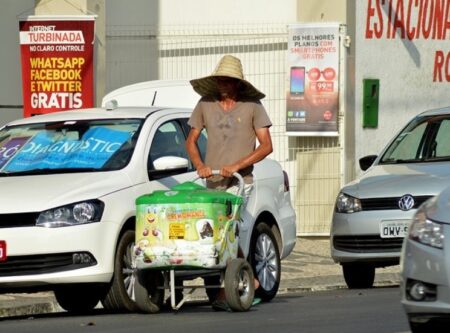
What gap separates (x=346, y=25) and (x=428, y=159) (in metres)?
7.92

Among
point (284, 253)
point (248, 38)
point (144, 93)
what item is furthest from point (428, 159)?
point (248, 38)

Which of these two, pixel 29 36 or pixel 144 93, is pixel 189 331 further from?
pixel 29 36

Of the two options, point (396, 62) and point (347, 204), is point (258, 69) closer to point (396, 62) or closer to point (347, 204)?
point (396, 62)

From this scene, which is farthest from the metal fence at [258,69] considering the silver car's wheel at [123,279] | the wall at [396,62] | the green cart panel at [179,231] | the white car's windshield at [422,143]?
the green cart panel at [179,231]

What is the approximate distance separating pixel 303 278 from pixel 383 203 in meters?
2.79

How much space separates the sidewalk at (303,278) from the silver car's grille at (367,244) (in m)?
0.87

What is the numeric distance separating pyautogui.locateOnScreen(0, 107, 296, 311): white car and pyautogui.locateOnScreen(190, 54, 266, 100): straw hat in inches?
19.6

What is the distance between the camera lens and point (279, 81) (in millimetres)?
23188

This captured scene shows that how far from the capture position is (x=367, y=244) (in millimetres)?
14992

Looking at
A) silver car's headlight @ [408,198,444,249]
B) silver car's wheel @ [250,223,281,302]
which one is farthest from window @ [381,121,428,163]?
silver car's headlight @ [408,198,444,249]

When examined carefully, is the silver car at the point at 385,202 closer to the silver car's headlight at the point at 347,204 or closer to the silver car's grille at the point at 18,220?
the silver car's headlight at the point at 347,204

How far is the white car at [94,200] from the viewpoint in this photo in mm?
11867

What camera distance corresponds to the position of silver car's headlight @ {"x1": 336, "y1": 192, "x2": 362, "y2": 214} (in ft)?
49.4

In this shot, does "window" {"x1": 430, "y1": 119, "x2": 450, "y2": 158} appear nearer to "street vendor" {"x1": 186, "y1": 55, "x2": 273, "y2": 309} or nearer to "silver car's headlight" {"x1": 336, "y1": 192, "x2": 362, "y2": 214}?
"silver car's headlight" {"x1": 336, "y1": 192, "x2": 362, "y2": 214}
